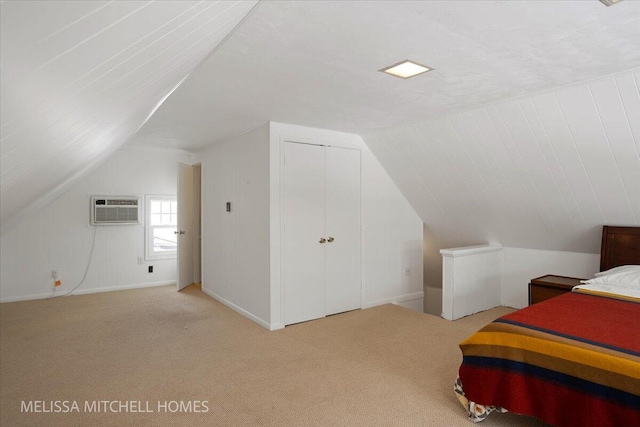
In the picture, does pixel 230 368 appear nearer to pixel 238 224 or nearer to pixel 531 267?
pixel 238 224

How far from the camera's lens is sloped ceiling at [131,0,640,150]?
1.80 metres

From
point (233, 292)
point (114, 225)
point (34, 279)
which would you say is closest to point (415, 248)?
point (233, 292)

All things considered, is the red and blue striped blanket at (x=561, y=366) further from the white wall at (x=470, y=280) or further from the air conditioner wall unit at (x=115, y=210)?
the air conditioner wall unit at (x=115, y=210)

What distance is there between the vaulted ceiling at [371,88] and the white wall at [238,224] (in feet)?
0.99

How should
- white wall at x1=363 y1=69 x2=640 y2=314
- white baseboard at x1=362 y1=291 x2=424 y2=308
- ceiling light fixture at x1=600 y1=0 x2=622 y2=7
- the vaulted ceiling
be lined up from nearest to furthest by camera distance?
the vaulted ceiling
ceiling light fixture at x1=600 y1=0 x2=622 y2=7
white wall at x1=363 y1=69 x2=640 y2=314
white baseboard at x1=362 y1=291 x2=424 y2=308

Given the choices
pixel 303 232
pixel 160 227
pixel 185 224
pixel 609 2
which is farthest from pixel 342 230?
pixel 160 227

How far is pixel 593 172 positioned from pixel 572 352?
6.65 ft

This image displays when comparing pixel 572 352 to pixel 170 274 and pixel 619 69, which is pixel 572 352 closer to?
pixel 619 69

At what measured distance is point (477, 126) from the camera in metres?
3.52

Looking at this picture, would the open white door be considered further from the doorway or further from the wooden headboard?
the wooden headboard

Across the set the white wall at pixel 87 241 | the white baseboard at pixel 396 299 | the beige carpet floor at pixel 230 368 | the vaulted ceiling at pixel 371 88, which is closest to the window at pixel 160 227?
the white wall at pixel 87 241

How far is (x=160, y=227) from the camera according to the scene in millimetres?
6195

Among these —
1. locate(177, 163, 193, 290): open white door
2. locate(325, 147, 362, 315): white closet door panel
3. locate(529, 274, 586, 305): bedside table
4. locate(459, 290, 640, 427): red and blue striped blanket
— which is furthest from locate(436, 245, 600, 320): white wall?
locate(177, 163, 193, 290): open white door

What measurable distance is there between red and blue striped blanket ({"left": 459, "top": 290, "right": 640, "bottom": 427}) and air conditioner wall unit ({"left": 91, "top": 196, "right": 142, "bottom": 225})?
17.1 ft
